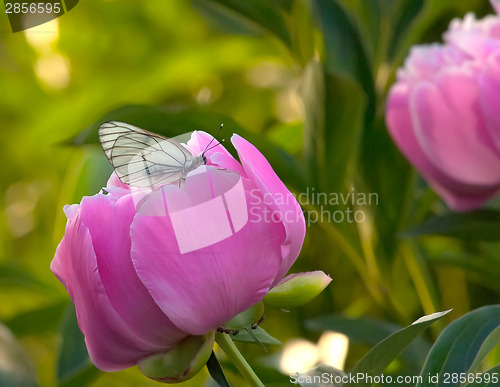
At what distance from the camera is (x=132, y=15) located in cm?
104

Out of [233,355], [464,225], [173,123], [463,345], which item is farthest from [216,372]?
[464,225]

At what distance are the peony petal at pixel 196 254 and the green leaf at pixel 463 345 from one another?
0.12 metres

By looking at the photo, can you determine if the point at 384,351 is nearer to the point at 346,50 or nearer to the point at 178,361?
the point at 178,361

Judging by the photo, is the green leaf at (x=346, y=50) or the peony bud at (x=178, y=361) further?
the green leaf at (x=346, y=50)

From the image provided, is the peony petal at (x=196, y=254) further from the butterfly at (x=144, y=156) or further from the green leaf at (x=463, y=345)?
the green leaf at (x=463, y=345)

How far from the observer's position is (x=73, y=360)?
1.63ft

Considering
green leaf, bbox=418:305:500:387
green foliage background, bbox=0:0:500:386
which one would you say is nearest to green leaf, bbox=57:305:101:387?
green foliage background, bbox=0:0:500:386

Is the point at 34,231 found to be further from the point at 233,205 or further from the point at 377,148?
the point at 233,205

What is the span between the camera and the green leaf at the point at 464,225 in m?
0.59

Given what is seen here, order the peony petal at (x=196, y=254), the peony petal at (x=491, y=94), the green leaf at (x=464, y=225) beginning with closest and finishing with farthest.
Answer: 1. the peony petal at (x=196, y=254)
2. the peony petal at (x=491, y=94)
3. the green leaf at (x=464, y=225)

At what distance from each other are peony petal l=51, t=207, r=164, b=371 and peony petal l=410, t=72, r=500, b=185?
281 mm

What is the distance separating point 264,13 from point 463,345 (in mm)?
350

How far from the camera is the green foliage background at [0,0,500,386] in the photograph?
1.78 feet

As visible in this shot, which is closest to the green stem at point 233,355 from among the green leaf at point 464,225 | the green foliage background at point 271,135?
the green foliage background at point 271,135
